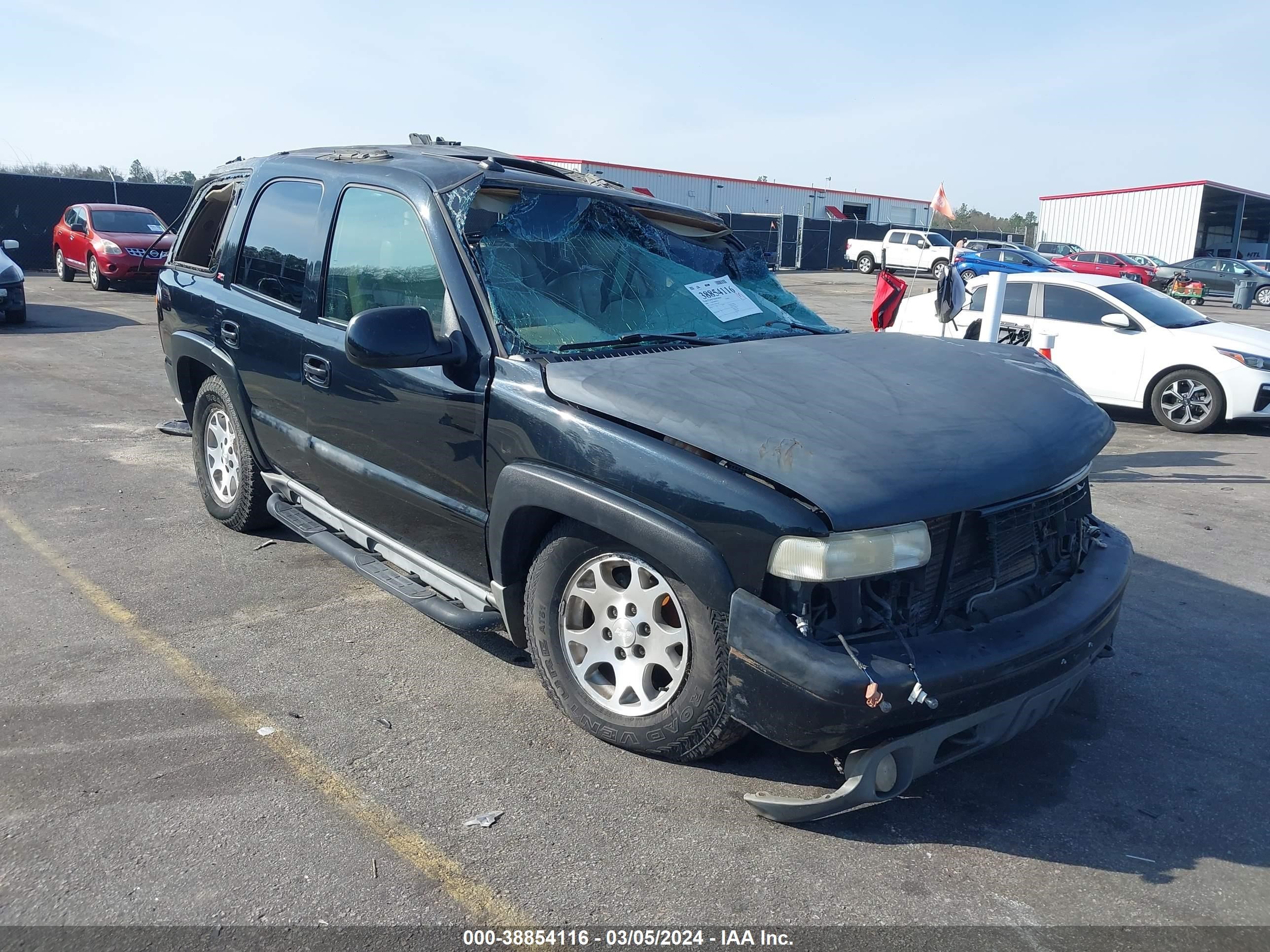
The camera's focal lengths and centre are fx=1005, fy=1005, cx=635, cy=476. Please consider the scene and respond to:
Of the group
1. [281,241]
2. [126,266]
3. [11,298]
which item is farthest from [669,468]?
[126,266]

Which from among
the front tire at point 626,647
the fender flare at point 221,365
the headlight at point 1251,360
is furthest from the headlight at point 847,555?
the headlight at point 1251,360

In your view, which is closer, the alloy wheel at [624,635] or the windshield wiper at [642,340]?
the alloy wheel at [624,635]

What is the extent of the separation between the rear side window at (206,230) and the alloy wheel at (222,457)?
2.72ft

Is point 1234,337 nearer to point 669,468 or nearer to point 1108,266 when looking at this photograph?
point 669,468

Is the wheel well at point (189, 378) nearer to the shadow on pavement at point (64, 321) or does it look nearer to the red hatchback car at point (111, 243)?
the shadow on pavement at point (64, 321)

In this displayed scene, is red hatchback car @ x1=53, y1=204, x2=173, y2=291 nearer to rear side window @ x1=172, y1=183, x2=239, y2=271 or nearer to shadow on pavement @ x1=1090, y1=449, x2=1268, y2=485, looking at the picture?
rear side window @ x1=172, y1=183, x2=239, y2=271

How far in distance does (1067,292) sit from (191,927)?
34.2ft

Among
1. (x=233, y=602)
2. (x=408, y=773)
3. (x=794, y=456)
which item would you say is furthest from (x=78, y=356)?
(x=794, y=456)

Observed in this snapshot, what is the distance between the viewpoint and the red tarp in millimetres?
7863

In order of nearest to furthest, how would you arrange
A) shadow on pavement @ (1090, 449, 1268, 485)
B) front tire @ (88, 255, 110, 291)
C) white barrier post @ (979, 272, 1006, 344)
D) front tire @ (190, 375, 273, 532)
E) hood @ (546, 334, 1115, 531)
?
hood @ (546, 334, 1115, 531) < front tire @ (190, 375, 273, 532) < shadow on pavement @ (1090, 449, 1268, 485) < white barrier post @ (979, 272, 1006, 344) < front tire @ (88, 255, 110, 291)

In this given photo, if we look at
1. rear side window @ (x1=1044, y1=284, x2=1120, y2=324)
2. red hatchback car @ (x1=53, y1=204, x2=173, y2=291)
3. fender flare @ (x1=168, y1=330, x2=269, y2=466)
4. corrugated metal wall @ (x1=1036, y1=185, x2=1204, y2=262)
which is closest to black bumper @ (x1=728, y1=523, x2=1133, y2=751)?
fender flare @ (x1=168, y1=330, x2=269, y2=466)

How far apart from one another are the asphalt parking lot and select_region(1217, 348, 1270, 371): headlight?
5.43m

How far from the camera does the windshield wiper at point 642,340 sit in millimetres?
3525

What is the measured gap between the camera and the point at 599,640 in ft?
10.8
